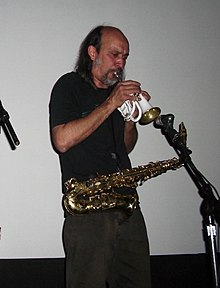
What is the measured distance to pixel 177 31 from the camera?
3066 millimetres

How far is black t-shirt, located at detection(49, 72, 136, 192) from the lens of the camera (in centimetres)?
199

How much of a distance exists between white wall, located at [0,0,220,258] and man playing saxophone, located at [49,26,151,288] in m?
0.60

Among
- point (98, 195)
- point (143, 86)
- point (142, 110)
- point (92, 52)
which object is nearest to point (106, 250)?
point (98, 195)

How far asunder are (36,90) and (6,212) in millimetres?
880

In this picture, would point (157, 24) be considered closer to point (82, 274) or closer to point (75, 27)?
point (75, 27)

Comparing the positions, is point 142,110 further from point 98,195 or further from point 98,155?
point 98,195

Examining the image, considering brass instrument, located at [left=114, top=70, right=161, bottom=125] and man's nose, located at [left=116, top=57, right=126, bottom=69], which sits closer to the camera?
brass instrument, located at [left=114, top=70, right=161, bottom=125]

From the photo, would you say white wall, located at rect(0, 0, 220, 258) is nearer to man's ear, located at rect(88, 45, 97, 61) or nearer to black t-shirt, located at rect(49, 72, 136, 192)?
man's ear, located at rect(88, 45, 97, 61)

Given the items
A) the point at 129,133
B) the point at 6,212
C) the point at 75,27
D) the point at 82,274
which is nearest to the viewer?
the point at 82,274

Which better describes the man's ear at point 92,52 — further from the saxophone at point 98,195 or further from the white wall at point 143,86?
the saxophone at point 98,195

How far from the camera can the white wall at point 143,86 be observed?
263 cm

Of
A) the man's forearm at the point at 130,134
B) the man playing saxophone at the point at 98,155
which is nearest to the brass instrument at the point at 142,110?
the man playing saxophone at the point at 98,155

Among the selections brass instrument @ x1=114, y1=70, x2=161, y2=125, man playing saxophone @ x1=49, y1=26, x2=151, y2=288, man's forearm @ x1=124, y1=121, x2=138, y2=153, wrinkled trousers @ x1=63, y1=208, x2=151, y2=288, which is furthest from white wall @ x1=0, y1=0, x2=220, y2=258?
brass instrument @ x1=114, y1=70, x2=161, y2=125

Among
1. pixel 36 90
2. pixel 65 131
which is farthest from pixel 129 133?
pixel 36 90
